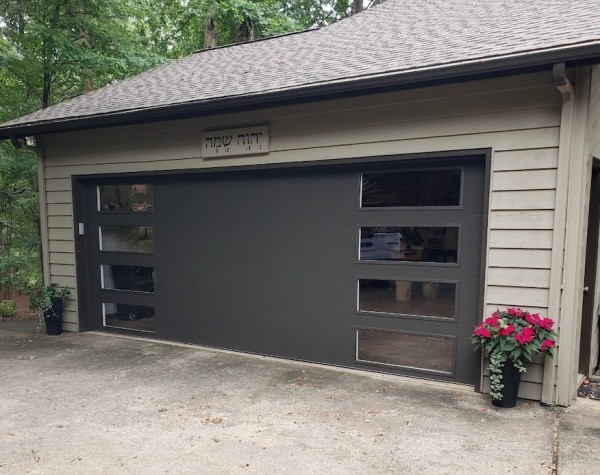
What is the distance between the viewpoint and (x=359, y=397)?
11.9ft

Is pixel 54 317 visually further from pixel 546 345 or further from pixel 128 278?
pixel 546 345

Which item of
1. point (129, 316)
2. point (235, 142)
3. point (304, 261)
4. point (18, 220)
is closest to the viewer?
point (304, 261)

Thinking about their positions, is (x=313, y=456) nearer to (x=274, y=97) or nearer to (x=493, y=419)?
(x=493, y=419)

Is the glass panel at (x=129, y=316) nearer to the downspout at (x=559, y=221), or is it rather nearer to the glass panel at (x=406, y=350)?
the glass panel at (x=406, y=350)

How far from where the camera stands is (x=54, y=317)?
593cm

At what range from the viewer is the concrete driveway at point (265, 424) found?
261 cm

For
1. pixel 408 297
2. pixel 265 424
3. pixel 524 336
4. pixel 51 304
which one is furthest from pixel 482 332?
pixel 51 304

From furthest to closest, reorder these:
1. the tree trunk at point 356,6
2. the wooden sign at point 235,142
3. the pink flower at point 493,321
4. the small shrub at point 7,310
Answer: the tree trunk at point 356,6
the small shrub at point 7,310
the wooden sign at point 235,142
the pink flower at point 493,321

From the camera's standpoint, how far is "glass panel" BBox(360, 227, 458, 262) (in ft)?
12.9

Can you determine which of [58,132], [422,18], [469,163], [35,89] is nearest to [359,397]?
[469,163]

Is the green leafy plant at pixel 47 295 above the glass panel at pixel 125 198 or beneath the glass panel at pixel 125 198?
beneath

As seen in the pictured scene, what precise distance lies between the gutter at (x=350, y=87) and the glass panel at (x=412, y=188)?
0.79m

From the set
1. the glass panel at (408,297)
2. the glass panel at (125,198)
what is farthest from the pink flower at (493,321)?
the glass panel at (125,198)

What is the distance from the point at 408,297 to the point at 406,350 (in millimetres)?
500
